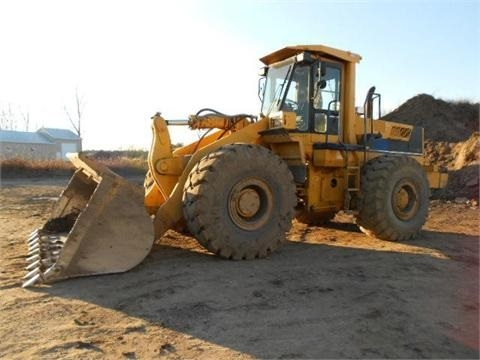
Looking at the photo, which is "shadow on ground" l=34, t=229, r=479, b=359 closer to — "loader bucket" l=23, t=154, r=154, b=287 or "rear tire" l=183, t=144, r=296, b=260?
"loader bucket" l=23, t=154, r=154, b=287

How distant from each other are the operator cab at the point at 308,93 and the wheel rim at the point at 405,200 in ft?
4.75

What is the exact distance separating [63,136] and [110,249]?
186ft

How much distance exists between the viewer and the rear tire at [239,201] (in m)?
5.48

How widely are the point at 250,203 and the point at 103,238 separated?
1.90 meters

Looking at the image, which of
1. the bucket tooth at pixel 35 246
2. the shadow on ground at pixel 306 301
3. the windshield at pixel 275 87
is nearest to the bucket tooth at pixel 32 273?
the shadow on ground at pixel 306 301

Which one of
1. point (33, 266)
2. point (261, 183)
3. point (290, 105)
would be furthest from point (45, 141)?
point (261, 183)

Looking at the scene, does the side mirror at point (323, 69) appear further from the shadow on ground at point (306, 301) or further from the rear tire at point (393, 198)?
the shadow on ground at point (306, 301)

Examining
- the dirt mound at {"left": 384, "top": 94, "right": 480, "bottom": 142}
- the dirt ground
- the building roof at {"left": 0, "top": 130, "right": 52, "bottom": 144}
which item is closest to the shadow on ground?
the dirt ground

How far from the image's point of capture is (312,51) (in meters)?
7.24

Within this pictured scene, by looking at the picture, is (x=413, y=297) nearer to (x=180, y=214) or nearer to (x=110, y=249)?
(x=180, y=214)

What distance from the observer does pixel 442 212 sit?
11609 millimetres

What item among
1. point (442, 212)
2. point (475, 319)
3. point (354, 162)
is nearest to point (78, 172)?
point (354, 162)

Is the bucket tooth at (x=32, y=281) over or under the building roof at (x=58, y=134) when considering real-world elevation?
under

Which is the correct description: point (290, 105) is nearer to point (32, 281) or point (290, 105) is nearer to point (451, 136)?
point (32, 281)
